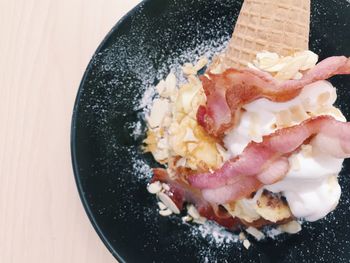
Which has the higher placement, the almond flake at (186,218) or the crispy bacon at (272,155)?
the crispy bacon at (272,155)

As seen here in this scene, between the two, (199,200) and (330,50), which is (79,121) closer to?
(199,200)

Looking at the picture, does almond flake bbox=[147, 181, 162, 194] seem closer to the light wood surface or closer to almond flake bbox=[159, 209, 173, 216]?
almond flake bbox=[159, 209, 173, 216]

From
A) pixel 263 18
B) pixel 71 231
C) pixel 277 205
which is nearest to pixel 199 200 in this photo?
pixel 277 205

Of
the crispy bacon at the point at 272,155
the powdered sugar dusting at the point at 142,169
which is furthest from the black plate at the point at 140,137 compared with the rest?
the crispy bacon at the point at 272,155

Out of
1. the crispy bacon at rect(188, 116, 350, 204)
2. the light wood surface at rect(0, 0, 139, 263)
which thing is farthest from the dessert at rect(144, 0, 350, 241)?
the light wood surface at rect(0, 0, 139, 263)

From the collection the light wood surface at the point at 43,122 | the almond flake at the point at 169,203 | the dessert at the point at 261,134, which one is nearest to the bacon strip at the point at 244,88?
the dessert at the point at 261,134

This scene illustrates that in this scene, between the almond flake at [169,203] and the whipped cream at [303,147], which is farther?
the almond flake at [169,203]

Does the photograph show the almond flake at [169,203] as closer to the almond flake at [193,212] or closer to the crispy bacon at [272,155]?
the almond flake at [193,212]

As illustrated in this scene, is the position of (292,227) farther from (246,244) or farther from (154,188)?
(154,188)

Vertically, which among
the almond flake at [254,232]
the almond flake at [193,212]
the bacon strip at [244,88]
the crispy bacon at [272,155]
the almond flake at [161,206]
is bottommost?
the almond flake at [254,232]
